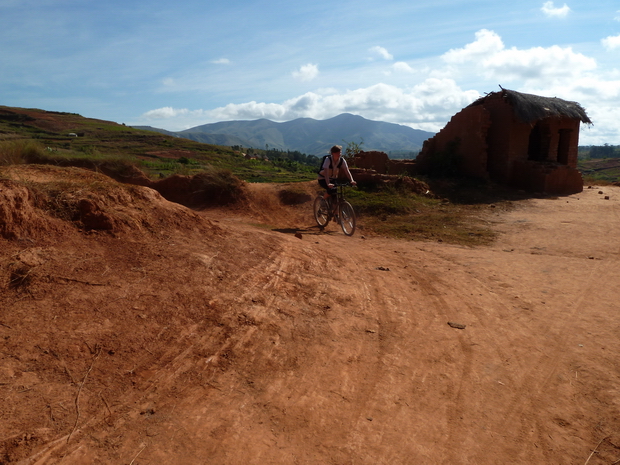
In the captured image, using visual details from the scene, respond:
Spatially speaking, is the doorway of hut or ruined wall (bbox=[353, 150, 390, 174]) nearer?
ruined wall (bbox=[353, 150, 390, 174])

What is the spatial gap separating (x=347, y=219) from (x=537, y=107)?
34.0 ft

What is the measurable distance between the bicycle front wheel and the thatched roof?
9.30m

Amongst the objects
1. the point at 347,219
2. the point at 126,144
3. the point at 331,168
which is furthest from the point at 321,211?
the point at 126,144

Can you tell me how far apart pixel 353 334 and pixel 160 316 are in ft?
5.65

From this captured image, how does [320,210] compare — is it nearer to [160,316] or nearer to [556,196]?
[160,316]

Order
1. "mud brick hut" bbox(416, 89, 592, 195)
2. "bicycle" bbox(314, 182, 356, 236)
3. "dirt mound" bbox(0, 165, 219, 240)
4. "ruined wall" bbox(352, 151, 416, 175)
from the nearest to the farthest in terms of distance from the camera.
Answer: "dirt mound" bbox(0, 165, 219, 240)
"bicycle" bbox(314, 182, 356, 236)
"mud brick hut" bbox(416, 89, 592, 195)
"ruined wall" bbox(352, 151, 416, 175)

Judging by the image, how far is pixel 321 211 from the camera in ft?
30.1

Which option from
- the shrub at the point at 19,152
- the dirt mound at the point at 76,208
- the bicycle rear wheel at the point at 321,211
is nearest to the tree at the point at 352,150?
the bicycle rear wheel at the point at 321,211

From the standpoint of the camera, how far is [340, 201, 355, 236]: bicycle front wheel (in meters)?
8.51

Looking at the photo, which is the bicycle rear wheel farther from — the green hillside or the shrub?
the green hillside

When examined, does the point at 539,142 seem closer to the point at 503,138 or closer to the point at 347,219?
the point at 503,138

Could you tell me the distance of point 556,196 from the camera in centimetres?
1433

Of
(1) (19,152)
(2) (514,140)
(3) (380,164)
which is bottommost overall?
(1) (19,152)

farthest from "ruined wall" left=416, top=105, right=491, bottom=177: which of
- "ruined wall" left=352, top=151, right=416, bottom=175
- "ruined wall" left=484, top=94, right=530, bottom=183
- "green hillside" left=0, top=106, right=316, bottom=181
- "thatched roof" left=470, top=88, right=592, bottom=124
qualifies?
"green hillside" left=0, top=106, right=316, bottom=181
